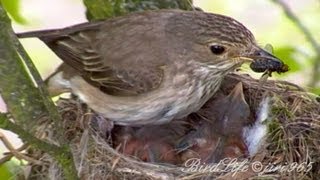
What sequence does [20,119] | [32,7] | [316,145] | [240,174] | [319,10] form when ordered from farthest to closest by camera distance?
[32,7] < [319,10] < [316,145] < [240,174] < [20,119]

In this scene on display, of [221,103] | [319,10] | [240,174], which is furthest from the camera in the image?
[319,10]

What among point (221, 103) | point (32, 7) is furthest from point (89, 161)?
point (32, 7)

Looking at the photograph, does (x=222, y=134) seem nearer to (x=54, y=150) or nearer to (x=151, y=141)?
(x=151, y=141)

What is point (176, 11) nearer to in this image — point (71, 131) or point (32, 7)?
point (71, 131)

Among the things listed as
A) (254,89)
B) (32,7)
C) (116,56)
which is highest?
(116,56)

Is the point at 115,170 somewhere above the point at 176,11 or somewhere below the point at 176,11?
below

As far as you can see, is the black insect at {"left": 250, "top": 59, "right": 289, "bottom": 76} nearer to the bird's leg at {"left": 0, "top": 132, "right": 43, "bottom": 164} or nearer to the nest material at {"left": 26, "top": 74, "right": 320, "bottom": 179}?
the nest material at {"left": 26, "top": 74, "right": 320, "bottom": 179}

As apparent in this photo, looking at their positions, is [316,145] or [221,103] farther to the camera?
[221,103]
